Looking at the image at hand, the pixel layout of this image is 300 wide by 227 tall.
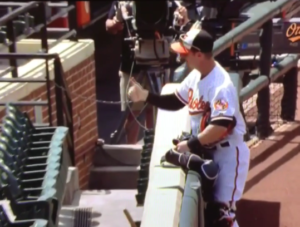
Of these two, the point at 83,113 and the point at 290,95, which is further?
the point at 83,113

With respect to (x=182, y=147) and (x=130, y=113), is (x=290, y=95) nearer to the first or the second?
(x=130, y=113)

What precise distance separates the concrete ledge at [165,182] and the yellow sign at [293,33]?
1259 mm

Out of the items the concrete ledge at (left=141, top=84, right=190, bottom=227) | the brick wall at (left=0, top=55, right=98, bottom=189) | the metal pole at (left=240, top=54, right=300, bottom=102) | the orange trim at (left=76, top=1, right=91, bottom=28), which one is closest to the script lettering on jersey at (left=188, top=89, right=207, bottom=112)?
the concrete ledge at (left=141, top=84, right=190, bottom=227)

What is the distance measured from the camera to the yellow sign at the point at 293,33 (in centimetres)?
546

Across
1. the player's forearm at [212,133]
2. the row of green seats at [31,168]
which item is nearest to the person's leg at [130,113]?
the row of green seats at [31,168]

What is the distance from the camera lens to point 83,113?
24.7ft

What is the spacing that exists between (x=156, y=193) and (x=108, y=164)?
13.8ft

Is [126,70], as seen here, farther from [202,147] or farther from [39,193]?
[202,147]

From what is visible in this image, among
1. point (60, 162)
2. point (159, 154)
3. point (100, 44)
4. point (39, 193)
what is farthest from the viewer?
point (100, 44)

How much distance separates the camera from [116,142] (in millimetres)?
7547

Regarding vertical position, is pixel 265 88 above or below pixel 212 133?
below

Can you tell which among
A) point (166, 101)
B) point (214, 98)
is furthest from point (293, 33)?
point (214, 98)

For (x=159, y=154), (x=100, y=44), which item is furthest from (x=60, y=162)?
(x=100, y=44)

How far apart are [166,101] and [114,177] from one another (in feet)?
11.8
